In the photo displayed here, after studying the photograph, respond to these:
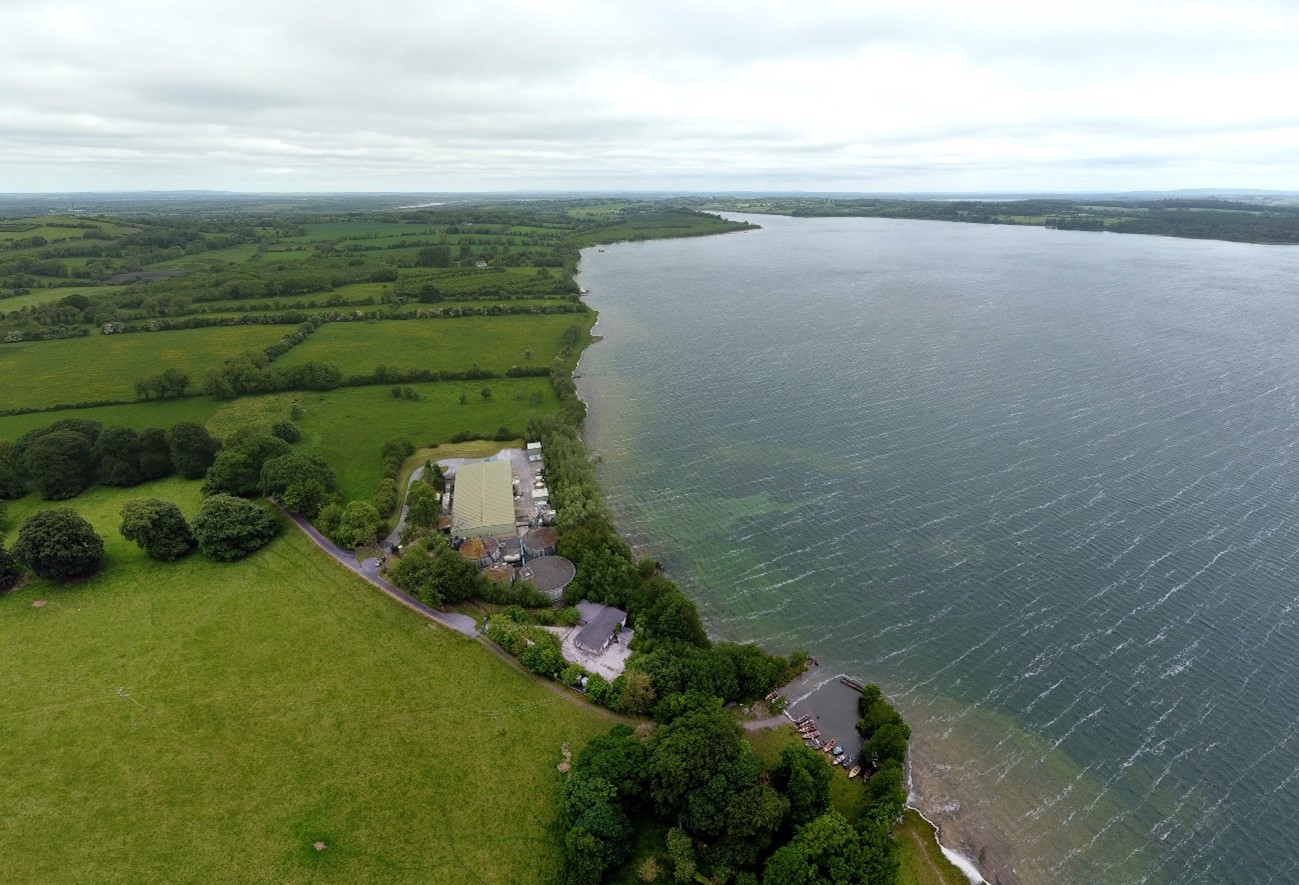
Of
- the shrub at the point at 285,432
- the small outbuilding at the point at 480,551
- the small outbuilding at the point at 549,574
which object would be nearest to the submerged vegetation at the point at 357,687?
the shrub at the point at 285,432

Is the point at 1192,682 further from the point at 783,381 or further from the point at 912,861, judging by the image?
the point at 783,381

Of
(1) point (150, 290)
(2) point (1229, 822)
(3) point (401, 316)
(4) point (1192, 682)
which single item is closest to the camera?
(2) point (1229, 822)

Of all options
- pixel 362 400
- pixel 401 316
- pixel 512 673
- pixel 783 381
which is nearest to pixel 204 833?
pixel 512 673

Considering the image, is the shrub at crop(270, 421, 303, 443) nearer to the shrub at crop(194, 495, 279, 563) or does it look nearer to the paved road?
the paved road

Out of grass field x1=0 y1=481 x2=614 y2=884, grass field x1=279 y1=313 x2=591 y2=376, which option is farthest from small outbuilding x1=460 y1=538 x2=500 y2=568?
grass field x1=279 y1=313 x2=591 y2=376

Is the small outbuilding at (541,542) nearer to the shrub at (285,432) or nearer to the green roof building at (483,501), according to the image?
the green roof building at (483,501)

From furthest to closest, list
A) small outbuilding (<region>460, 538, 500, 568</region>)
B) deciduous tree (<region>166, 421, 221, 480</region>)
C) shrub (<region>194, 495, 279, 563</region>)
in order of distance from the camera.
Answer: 1. deciduous tree (<region>166, 421, 221, 480</region>)
2. shrub (<region>194, 495, 279, 563</region>)
3. small outbuilding (<region>460, 538, 500, 568</region>)

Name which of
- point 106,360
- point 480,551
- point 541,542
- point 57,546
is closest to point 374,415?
point 57,546
